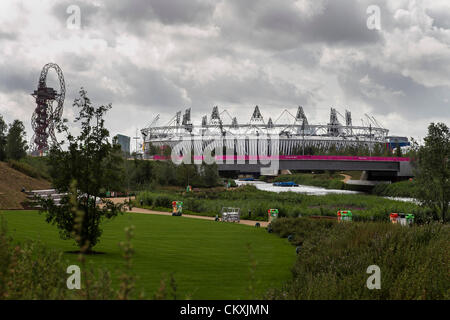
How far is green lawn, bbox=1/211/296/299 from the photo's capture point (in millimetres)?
10498

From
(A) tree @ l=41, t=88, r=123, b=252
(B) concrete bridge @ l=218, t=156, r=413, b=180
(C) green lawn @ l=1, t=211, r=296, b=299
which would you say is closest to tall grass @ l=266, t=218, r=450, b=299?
(C) green lawn @ l=1, t=211, r=296, b=299

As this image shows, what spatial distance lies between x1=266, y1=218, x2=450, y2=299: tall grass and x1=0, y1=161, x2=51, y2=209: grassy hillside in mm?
22021

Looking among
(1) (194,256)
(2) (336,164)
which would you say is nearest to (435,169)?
(1) (194,256)

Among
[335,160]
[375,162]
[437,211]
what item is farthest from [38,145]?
[437,211]

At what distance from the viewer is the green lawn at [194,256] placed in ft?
34.4

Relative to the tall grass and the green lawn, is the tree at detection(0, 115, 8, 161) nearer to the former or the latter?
the green lawn

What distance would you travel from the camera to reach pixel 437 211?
105ft

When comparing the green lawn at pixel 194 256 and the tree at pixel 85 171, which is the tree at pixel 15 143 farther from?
the tree at pixel 85 171

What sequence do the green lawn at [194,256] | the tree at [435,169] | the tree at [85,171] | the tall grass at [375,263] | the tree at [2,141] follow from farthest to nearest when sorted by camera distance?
the tree at [2,141]
the tree at [435,169]
the tree at [85,171]
the green lawn at [194,256]
the tall grass at [375,263]

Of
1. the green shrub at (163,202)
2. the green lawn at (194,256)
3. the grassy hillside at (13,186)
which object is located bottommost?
the green lawn at (194,256)

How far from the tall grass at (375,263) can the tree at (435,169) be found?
14675 millimetres

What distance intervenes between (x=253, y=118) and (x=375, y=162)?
12213 centimetres

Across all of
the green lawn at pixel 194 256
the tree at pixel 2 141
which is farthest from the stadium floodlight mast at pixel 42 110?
the green lawn at pixel 194 256
